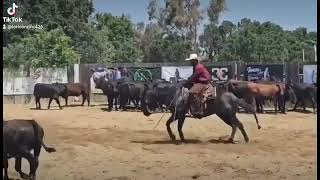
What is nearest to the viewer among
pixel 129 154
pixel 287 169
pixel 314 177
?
pixel 314 177

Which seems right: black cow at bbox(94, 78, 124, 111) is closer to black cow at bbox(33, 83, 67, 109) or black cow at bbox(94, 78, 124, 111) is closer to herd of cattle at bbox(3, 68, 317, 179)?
herd of cattle at bbox(3, 68, 317, 179)

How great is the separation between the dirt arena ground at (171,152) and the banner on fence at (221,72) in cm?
864

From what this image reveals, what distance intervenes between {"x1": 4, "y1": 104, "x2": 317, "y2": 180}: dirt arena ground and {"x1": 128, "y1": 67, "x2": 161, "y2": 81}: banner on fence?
10081 mm

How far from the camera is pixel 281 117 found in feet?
67.8

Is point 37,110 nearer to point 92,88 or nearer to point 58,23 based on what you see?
point 92,88

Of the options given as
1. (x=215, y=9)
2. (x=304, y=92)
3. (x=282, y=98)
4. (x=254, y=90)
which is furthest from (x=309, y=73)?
(x=215, y=9)

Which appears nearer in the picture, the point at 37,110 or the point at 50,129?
the point at 50,129

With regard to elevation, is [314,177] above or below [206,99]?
below

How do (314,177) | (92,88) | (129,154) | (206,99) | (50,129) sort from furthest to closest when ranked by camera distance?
1. (92,88)
2. (50,129)
3. (206,99)
4. (129,154)
5. (314,177)

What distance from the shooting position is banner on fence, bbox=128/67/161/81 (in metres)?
28.8

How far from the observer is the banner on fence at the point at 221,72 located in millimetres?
27281

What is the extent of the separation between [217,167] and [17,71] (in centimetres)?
2212

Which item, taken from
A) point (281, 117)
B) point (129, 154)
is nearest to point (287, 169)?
point (129, 154)

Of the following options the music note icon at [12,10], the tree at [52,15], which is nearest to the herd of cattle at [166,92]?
the music note icon at [12,10]
